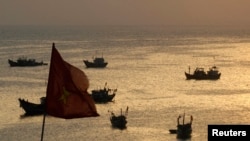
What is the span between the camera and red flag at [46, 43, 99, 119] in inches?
708

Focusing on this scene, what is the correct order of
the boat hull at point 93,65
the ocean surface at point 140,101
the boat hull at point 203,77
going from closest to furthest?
the ocean surface at point 140,101, the boat hull at point 203,77, the boat hull at point 93,65

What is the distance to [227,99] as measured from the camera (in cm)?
8800

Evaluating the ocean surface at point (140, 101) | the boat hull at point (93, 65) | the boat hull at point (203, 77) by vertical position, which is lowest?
the ocean surface at point (140, 101)

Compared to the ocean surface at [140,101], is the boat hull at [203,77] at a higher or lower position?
higher

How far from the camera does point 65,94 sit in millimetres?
18266

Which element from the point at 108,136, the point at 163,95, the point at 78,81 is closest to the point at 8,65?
the point at 163,95

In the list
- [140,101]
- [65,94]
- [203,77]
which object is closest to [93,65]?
[203,77]

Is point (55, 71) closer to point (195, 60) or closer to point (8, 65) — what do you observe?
point (8, 65)

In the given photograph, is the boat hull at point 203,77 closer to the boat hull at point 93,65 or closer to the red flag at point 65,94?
the boat hull at point 93,65

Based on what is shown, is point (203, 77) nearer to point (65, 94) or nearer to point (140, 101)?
point (140, 101)

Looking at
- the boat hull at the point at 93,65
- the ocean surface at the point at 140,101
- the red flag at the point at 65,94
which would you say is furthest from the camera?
the boat hull at the point at 93,65

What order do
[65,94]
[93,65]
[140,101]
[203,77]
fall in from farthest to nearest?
[93,65]
[203,77]
[140,101]
[65,94]

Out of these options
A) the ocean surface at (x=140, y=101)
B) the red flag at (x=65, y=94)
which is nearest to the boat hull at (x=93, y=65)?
the ocean surface at (x=140, y=101)

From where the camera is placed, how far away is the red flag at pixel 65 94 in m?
18.0
